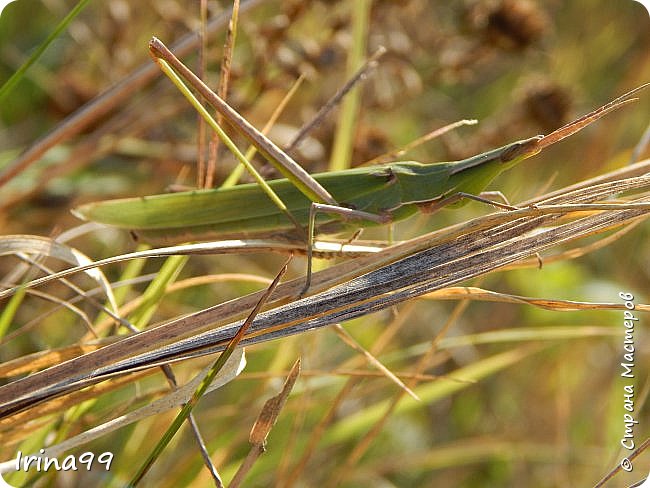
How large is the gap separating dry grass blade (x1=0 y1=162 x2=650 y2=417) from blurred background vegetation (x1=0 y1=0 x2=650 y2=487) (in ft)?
2.06

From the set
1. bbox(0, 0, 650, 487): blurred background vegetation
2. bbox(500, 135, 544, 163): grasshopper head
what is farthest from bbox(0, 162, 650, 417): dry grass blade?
bbox(0, 0, 650, 487): blurred background vegetation

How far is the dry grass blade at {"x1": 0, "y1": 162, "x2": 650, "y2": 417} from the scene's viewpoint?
101 cm

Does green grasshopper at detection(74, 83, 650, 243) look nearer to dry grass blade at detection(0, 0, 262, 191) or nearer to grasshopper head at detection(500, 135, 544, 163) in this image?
grasshopper head at detection(500, 135, 544, 163)

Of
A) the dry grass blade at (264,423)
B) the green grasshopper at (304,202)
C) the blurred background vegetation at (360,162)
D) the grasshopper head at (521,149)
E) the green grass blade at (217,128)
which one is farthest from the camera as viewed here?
the blurred background vegetation at (360,162)

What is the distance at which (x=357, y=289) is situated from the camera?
1.05 meters

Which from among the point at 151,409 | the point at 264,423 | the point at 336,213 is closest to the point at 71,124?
the point at 336,213

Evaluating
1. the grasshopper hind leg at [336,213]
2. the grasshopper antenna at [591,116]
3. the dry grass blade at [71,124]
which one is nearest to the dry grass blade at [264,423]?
the grasshopper hind leg at [336,213]

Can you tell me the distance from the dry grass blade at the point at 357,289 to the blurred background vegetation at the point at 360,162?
629 mm

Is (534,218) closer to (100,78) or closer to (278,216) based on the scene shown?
(278,216)

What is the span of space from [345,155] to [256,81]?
1.87 ft

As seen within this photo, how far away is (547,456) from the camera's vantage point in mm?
2359

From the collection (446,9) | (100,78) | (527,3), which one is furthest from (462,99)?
(100,78)

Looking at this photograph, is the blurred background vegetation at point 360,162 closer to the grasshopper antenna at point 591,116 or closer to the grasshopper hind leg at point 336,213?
the grasshopper hind leg at point 336,213

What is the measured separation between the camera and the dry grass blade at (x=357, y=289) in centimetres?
101
